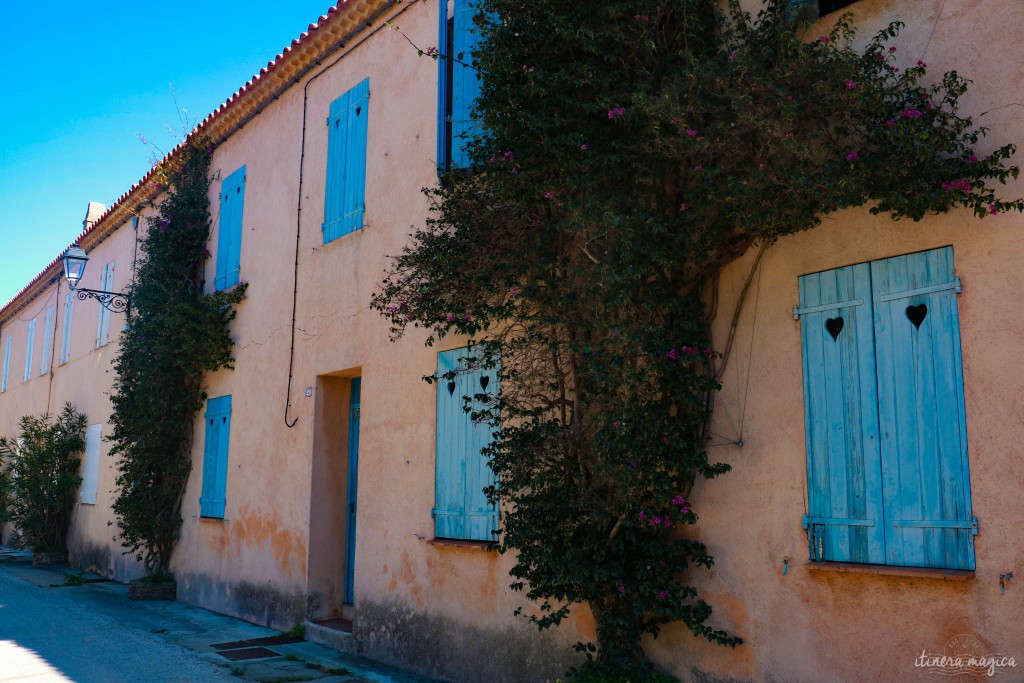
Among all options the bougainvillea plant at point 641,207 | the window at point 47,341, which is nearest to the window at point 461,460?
the bougainvillea plant at point 641,207

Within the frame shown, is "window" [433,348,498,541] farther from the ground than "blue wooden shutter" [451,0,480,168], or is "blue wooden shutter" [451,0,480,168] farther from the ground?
"blue wooden shutter" [451,0,480,168]

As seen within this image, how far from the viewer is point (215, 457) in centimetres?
1048

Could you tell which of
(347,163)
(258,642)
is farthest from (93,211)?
(258,642)

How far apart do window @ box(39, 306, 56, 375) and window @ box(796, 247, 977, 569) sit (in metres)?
18.1

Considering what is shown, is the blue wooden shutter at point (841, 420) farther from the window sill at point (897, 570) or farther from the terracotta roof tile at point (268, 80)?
the terracotta roof tile at point (268, 80)

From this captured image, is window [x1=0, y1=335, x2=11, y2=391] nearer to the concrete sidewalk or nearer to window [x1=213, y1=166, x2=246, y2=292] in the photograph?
the concrete sidewalk

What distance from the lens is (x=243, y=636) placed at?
838 cm

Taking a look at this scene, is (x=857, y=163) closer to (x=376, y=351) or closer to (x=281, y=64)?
(x=376, y=351)

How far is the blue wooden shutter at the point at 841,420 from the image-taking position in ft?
13.8

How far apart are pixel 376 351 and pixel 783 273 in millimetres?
4116

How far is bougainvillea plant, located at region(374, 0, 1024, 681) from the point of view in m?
4.12

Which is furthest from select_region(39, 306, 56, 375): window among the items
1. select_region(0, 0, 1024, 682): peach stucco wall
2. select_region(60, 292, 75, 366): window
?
select_region(0, 0, 1024, 682): peach stucco wall

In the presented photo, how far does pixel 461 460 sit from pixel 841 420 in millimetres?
3109

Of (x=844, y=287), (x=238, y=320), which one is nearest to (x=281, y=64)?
(x=238, y=320)
